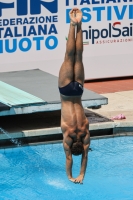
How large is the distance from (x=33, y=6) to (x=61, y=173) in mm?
5870

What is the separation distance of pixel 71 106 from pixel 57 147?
429cm

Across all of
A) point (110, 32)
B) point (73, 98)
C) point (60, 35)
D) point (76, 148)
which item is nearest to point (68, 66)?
point (73, 98)

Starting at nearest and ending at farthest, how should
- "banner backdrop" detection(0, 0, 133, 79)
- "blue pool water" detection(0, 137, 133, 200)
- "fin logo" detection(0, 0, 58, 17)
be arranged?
1. "blue pool water" detection(0, 137, 133, 200)
2. "fin logo" detection(0, 0, 58, 17)
3. "banner backdrop" detection(0, 0, 133, 79)

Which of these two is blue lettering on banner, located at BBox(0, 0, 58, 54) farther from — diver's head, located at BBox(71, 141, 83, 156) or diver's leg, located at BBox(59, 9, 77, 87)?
diver's head, located at BBox(71, 141, 83, 156)

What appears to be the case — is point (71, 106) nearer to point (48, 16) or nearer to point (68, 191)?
point (68, 191)

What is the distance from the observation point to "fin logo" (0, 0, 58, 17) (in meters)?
17.0

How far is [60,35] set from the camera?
17.7 m

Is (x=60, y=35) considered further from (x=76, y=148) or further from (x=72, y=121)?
(x=76, y=148)

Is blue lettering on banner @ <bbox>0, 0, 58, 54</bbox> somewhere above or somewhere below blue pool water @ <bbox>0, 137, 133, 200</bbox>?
above

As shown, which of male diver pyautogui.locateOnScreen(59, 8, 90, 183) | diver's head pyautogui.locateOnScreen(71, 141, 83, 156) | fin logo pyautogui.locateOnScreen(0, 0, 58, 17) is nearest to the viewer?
male diver pyautogui.locateOnScreen(59, 8, 90, 183)

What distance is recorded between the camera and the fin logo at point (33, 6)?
1695 centimetres

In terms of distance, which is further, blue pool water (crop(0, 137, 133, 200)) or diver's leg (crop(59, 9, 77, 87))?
blue pool water (crop(0, 137, 133, 200))

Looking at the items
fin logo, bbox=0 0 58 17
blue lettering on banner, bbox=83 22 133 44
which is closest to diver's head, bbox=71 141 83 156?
fin logo, bbox=0 0 58 17

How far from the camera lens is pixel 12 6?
17.0m
